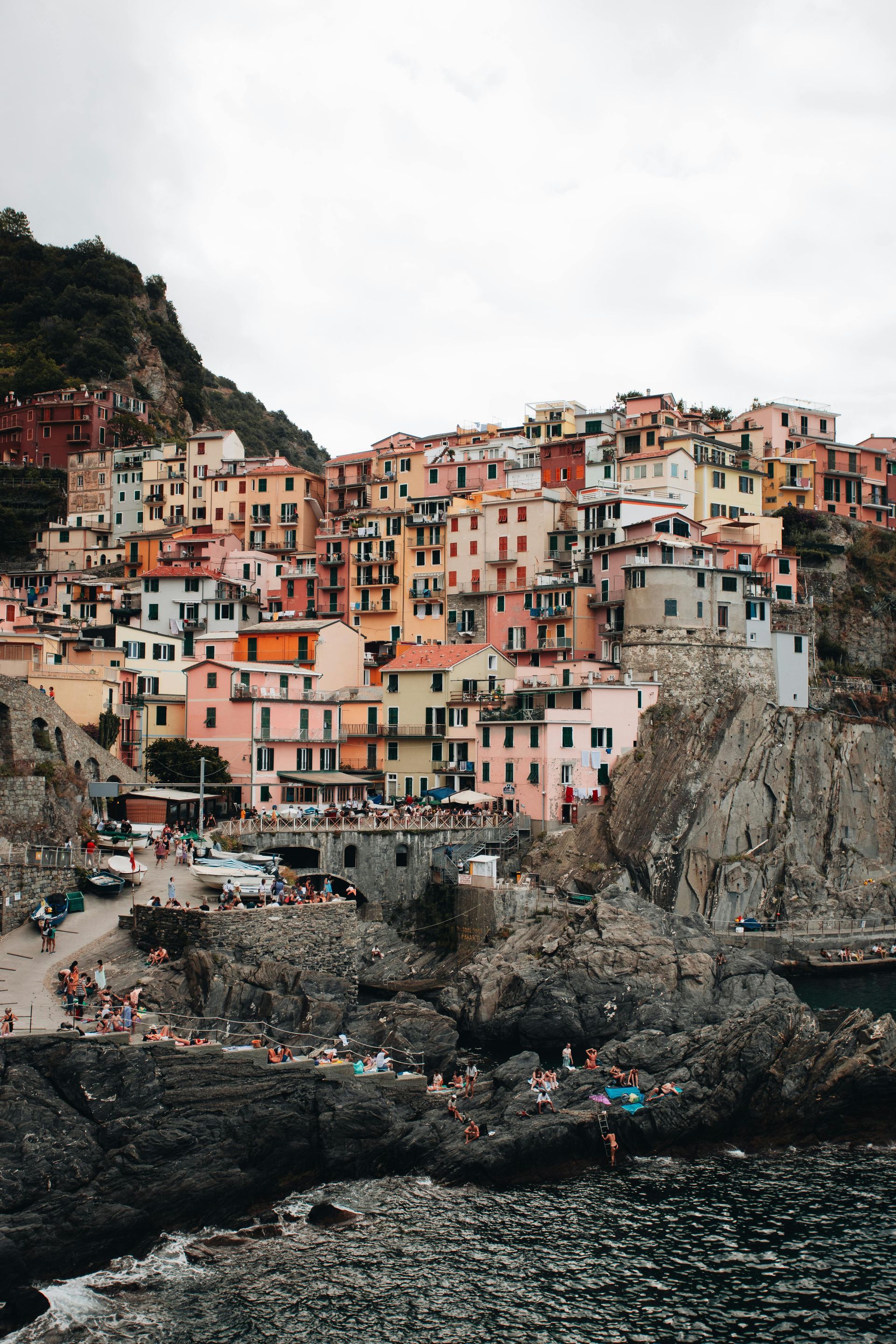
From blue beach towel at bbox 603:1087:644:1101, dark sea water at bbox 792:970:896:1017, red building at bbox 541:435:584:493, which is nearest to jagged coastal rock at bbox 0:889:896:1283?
blue beach towel at bbox 603:1087:644:1101

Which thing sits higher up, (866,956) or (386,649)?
(386,649)

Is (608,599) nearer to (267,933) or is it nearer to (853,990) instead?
(853,990)

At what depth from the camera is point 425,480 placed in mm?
93375

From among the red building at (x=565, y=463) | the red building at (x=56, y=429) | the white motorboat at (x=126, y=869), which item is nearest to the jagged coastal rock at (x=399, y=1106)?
the white motorboat at (x=126, y=869)

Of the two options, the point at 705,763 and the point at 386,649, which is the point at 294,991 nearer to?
the point at 705,763

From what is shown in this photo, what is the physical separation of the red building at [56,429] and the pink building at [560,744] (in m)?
61.9

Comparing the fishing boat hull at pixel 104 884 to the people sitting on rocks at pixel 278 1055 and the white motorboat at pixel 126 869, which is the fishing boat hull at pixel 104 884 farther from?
the people sitting on rocks at pixel 278 1055

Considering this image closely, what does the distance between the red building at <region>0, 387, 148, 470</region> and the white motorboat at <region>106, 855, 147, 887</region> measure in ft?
242

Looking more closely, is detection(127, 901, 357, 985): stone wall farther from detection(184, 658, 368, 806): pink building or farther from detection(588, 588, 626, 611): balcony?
detection(588, 588, 626, 611): balcony

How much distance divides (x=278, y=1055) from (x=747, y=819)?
36.2m

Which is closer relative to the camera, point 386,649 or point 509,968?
point 509,968

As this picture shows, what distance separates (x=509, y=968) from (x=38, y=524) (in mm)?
73675

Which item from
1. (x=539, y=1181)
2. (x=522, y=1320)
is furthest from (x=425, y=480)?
(x=522, y=1320)

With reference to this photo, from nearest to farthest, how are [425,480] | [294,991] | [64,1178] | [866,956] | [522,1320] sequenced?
[522,1320] → [64,1178] → [294,991] → [866,956] → [425,480]
